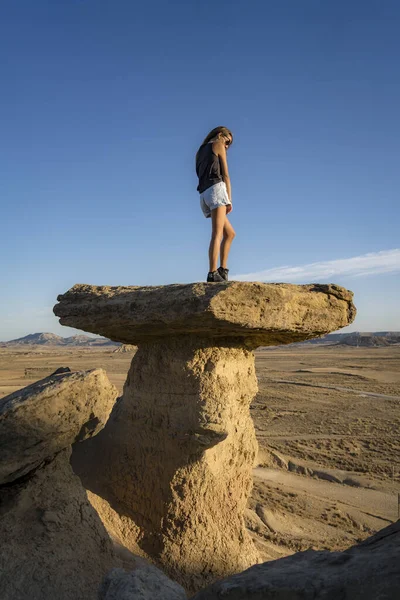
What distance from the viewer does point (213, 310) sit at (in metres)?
3.20

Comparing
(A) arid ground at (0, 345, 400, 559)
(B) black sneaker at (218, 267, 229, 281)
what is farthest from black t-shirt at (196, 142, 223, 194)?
(A) arid ground at (0, 345, 400, 559)

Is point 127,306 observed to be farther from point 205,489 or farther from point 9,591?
point 9,591

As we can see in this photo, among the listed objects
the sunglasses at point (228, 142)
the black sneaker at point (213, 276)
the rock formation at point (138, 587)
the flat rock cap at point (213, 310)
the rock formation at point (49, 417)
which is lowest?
the rock formation at point (138, 587)

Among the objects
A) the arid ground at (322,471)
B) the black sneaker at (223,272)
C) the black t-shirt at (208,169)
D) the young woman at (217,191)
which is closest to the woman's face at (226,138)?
the young woman at (217,191)

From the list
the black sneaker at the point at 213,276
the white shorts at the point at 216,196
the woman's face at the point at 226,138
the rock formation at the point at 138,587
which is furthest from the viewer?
the woman's face at the point at 226,138

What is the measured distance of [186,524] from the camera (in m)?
3.93

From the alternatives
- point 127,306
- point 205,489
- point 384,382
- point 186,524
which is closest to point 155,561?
point 186,524

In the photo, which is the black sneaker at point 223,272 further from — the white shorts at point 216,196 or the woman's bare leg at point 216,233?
the white shorts at point 216,196

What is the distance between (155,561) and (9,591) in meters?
1.39

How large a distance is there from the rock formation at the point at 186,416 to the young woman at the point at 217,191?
0.67 m

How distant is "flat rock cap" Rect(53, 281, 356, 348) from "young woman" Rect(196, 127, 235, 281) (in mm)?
628

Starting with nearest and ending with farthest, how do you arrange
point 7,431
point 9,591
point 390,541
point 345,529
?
1. point 390,541
2. point 9,591
3. point 7,431
4. point 345,529

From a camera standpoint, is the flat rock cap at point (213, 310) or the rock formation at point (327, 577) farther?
the flat rock cap at point (213, 310)

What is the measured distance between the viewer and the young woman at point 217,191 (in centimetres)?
402
